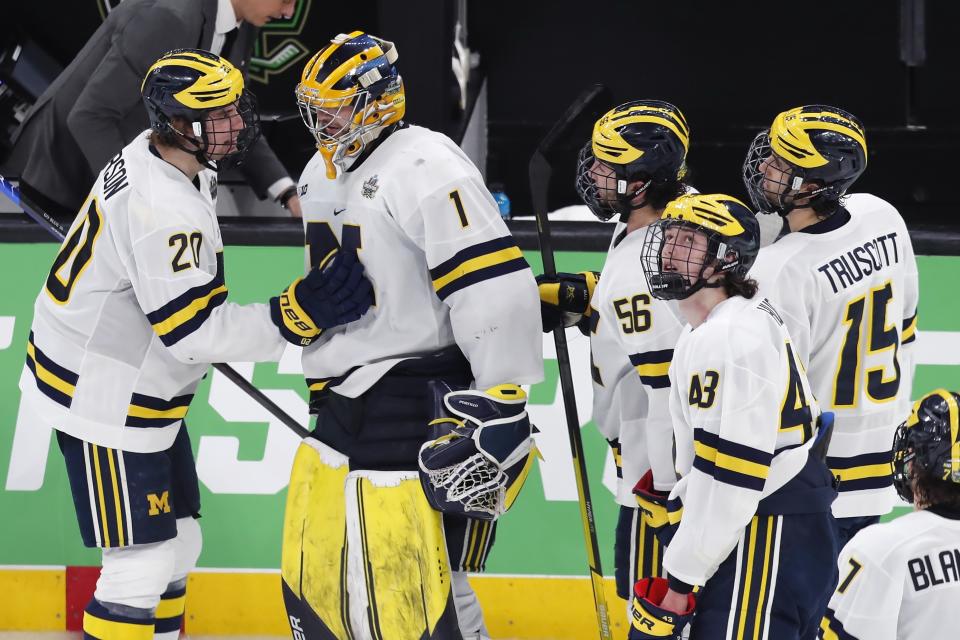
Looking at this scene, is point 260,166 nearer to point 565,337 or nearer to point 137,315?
point 137,315

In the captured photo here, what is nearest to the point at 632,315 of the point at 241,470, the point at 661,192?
the point at 661,192

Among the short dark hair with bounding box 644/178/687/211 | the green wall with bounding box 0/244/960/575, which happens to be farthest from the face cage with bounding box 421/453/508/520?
the green wall with bounding box 0/244/960/575

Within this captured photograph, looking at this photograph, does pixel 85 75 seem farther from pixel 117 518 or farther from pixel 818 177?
pixel 818 177

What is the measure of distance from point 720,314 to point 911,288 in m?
0.79

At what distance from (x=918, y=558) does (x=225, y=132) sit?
1.54 metres

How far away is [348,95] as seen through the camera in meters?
2.71

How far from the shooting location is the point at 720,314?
234 cm

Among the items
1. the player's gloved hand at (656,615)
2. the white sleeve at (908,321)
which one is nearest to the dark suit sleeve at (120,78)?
the white sleeve at (908,321)

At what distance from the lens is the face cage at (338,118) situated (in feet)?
8.93

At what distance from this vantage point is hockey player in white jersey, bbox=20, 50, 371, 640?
287 cm

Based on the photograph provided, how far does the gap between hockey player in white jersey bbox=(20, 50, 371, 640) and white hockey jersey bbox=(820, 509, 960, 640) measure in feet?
3.38

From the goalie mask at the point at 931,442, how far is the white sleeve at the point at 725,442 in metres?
0.24

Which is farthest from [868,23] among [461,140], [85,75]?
[85,75]

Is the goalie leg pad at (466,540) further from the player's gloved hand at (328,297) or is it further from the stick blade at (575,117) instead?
the stick blade at (575,117)
